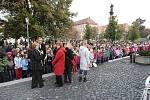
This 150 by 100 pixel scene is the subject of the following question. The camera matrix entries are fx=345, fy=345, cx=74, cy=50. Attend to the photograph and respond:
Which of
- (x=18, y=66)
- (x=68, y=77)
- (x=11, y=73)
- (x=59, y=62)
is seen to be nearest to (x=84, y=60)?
(x=68, y=77)

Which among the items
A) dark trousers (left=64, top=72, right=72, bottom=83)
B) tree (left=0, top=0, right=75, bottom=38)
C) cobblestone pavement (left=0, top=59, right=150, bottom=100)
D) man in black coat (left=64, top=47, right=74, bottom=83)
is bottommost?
cobblestone pavement (left=0, top=59, right=150, bottom=100)

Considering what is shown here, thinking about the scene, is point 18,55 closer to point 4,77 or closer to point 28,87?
point 4,77

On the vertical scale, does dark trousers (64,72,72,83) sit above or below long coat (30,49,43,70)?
below

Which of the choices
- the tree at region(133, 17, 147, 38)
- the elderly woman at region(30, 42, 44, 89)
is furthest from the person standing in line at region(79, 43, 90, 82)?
the tree at region(133, 17, 147, 38)

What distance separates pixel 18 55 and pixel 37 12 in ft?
66.5

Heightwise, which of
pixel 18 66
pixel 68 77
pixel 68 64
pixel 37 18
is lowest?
pixel 68 77

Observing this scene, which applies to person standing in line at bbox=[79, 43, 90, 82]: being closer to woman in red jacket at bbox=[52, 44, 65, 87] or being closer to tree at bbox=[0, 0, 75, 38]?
woman in red jacket at bbox=[52, 44, 65, 87]

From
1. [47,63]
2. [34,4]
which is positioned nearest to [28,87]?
[47,63]

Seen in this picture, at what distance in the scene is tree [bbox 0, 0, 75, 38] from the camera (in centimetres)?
3403

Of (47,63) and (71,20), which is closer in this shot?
(47,63)

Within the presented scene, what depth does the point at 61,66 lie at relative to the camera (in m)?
13.0

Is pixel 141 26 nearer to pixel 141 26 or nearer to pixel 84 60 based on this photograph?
pixel 141 26

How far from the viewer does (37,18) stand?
36.5 m

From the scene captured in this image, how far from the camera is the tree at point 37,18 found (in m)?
34.0
